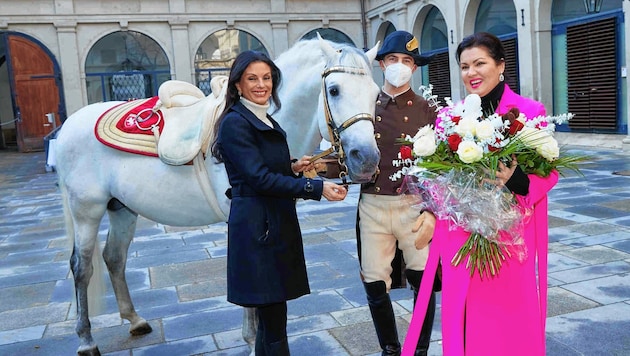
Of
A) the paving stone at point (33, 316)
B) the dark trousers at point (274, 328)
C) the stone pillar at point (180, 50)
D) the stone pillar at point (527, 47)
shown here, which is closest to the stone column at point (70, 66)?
the stone pillar at point (180, 50)

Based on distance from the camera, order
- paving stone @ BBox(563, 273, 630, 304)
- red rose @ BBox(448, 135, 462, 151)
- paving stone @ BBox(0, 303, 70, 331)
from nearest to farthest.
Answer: red rose @ BBox(448, 135, 462, 151)
paving stone @ BBox(563, 273, 630, 304)
paving stone @ BBox(0, 303, 70, 331)

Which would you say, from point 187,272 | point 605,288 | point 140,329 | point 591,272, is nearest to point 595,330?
point 605,288

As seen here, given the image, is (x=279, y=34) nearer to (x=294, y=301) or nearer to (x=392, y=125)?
(x=294, y=301)

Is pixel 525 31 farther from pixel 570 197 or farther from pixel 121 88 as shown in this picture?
pixel 121 88

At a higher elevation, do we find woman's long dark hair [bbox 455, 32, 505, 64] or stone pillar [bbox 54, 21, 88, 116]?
stone pillar [bbox 54, 21, 88, 116]

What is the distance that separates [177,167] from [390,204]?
1.31m

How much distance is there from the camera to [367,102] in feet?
8.20

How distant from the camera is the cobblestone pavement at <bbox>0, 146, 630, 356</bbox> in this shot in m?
3.35

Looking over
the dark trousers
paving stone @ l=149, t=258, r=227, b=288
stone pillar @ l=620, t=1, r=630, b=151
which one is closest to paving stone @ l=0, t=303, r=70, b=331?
paving stone @ l=149, t=258, r=227, b=288

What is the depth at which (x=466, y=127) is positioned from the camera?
1949 millimetres

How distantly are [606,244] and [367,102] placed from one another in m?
3.46

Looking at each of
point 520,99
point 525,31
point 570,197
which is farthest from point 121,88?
point 520,99

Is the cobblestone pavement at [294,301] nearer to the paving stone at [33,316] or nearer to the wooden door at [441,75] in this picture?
the paving stone at [33,316]

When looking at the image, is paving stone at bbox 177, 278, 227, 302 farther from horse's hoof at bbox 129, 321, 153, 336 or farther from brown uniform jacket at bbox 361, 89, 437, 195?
brown uniform jacket at bbox 361, 89, 437, 195
